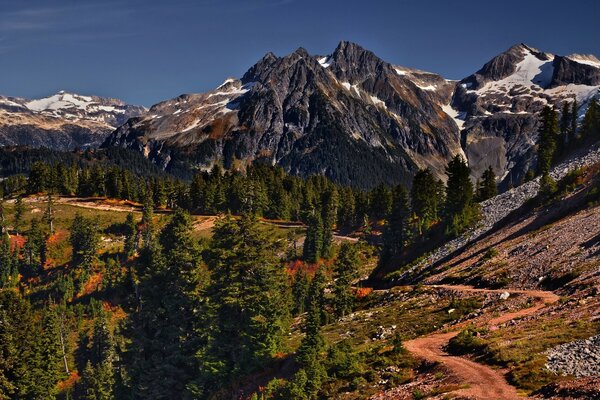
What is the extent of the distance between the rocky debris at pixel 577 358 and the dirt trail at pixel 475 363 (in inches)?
107

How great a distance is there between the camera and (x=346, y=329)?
2121 inches

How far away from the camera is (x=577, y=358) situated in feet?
86.6

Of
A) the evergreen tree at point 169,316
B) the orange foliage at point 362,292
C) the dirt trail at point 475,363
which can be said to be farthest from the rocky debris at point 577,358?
the orange foliage at point 362,292

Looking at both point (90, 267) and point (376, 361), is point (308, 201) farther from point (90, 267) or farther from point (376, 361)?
point (376, 361)

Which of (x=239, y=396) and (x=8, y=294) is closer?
(x=239, y=396)

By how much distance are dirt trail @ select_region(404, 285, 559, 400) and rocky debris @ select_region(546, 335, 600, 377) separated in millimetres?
2719

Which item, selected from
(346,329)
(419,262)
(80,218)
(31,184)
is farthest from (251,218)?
(31,184)

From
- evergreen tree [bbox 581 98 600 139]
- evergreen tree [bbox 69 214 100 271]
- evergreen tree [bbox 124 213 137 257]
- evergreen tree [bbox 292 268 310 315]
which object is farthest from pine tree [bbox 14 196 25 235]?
evergreen tree [bbox 581 98 600 139]

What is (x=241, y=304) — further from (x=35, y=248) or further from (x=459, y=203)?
(x=35, y=248)

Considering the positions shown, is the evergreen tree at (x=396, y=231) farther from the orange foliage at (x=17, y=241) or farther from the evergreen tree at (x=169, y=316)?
the orange foliage at (x=17, y=241)

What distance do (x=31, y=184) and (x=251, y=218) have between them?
15939 cm

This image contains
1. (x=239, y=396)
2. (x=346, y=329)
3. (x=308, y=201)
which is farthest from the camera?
(x=308, y=201)

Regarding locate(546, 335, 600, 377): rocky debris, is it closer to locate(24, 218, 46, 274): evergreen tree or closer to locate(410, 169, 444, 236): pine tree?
locate(410, 169, 444, 236): pine tree

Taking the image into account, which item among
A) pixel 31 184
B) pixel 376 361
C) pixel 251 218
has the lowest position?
pixel 376 361
